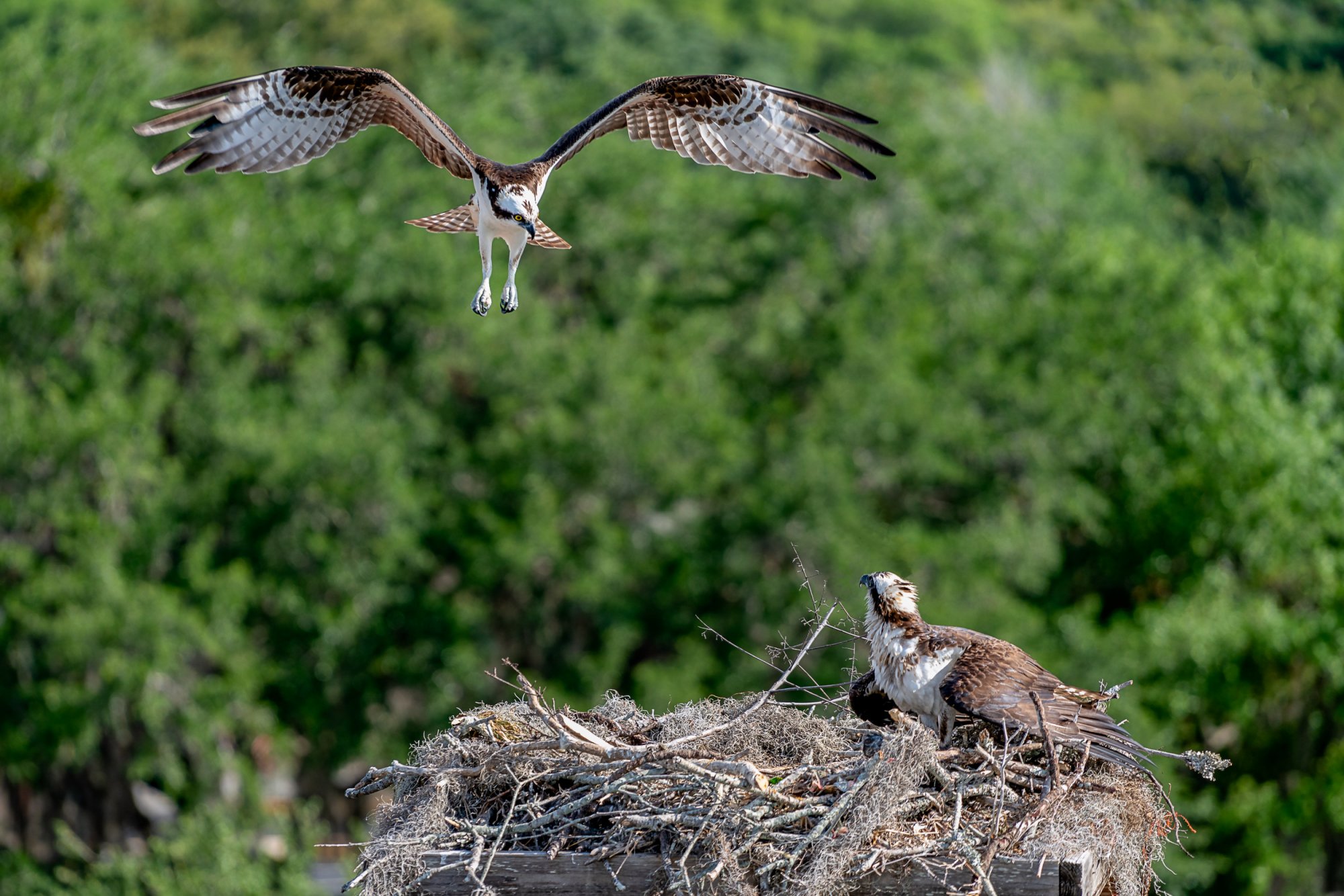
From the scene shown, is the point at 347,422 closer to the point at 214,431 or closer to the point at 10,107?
the point at 214,431

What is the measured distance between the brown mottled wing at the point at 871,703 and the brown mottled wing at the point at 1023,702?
1.31 ft

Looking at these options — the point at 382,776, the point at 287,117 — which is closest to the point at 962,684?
the point at 382,776

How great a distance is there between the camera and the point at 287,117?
7.10m

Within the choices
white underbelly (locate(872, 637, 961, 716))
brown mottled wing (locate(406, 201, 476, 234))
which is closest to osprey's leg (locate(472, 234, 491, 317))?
brown mottled wing (locate(406, 201, 476, 234))

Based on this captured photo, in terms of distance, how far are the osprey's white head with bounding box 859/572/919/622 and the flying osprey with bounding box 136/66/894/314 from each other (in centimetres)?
160

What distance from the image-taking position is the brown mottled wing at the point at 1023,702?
5.34 metres

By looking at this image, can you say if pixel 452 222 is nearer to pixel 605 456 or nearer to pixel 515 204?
pixel 515 204

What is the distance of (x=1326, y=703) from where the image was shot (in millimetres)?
20203

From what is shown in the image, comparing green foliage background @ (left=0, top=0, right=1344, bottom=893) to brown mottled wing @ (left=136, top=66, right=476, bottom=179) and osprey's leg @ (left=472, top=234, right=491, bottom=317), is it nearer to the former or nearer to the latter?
brown mottled wing @ (left=136, top=66, right=476, bottom=179)

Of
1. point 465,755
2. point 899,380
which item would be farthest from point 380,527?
point 465,755

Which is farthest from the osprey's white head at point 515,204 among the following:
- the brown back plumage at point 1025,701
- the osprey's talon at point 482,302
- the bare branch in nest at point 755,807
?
the brown back plumage at point 1025,701

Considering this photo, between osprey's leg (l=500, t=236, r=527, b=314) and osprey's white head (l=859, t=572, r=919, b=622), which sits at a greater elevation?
osprey's leg (l=500, t=236, r=527, b=314)

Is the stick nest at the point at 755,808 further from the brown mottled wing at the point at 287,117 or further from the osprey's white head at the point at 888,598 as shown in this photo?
the brown mottled wing at the point at 287,117

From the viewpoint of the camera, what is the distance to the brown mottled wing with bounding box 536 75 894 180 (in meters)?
7.27
